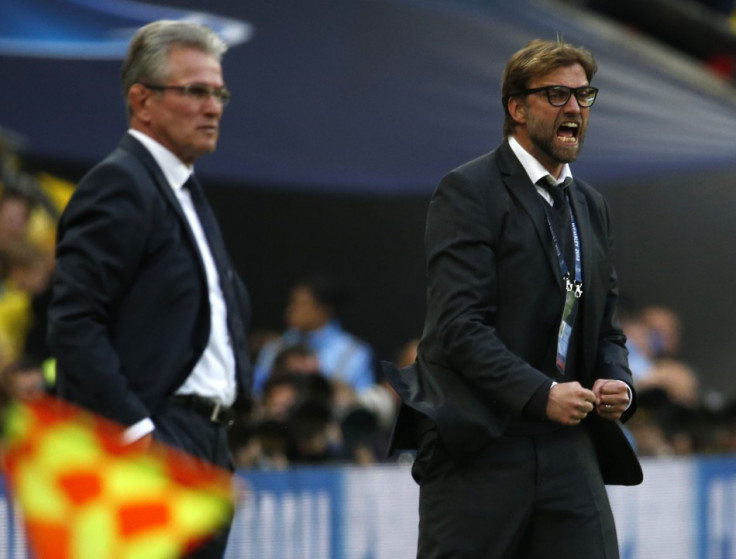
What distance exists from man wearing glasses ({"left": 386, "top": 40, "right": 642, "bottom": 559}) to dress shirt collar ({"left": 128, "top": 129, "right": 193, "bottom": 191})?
754mm

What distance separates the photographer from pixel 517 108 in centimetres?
461

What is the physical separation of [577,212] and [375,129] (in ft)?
21.9

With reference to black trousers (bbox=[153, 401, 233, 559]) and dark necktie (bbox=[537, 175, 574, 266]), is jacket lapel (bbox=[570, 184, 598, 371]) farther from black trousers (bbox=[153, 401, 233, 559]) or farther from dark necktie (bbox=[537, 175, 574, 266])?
black trousers (bbox=[153, 401, 233, 559])

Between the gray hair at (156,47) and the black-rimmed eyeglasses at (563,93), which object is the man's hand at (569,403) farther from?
the gray hair at (156,47)

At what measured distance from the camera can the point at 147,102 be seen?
4637mm

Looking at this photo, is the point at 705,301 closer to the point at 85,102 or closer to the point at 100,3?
the point at 85,102

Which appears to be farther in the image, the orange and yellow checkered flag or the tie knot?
the tie knot

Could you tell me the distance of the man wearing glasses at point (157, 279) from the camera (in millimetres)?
4188

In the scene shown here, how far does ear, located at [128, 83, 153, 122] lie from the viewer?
4633mm

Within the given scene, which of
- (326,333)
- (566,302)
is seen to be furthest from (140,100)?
(326,333)

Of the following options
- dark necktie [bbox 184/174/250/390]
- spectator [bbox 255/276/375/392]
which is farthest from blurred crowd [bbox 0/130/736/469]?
dark necktie [bbox 184/174/250/390]

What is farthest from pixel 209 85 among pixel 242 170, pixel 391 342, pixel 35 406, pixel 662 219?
→ pixel 662 219

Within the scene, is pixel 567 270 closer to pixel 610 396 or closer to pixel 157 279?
pixel 610 396

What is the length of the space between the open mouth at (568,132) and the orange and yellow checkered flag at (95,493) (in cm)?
192
